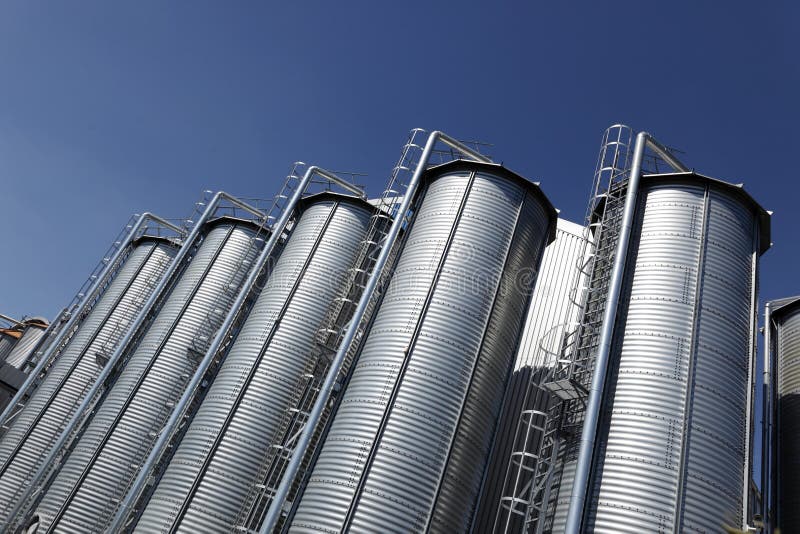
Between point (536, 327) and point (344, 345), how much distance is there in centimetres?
1096

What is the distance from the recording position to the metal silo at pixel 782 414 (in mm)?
20734

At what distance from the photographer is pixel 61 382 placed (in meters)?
28.7

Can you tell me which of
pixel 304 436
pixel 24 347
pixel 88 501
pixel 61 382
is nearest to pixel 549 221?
pixel 304 436

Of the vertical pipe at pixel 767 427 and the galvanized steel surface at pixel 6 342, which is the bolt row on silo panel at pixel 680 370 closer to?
the vertical pipe at pixel 767 427

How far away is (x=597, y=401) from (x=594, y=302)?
439 centimetres

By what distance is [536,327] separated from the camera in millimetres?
27922

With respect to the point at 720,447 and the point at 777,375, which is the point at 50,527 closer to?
the point at 720,447

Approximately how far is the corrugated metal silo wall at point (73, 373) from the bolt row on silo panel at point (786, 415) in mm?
28182

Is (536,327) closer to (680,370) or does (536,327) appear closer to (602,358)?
(602,358)

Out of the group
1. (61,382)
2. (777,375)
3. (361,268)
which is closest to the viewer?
(777,375)

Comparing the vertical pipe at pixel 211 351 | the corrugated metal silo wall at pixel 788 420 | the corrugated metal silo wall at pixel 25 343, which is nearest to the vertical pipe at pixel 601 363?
the corrugated metal silo wall at pixel 788 420

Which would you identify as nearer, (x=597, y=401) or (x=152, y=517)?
(x=597, y=401)

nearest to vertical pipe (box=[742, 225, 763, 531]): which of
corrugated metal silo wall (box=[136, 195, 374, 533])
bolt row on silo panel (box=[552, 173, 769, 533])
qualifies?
bolt row on silo panel (box=[552, 173, 769, 533])

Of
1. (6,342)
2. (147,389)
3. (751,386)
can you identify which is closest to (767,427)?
(751,386)
